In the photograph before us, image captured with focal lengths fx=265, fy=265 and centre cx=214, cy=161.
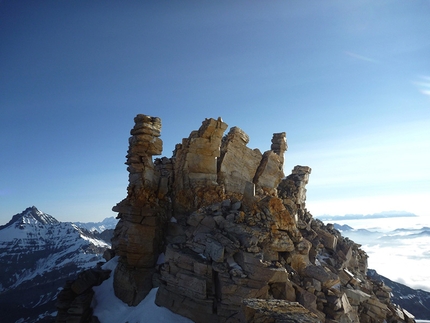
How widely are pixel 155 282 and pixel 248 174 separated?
1835cm

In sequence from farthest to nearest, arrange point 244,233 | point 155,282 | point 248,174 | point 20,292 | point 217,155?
point 20,292
point 248,174
point 217,155
point 155,282
point 244,233

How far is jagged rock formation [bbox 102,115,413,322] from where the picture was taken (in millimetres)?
22391

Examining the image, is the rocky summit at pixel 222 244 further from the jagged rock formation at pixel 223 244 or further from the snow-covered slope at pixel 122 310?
the snow-covered slope at pixel 122 310

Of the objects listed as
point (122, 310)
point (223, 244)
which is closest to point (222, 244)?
point (223, 244)

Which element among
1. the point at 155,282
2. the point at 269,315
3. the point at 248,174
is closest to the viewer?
the point at 269,315

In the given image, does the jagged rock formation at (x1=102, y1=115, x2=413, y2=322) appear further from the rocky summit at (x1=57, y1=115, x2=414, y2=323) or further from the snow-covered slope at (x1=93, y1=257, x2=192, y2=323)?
the snow-covered slope at (x1=93, y1=257, x2=192, y2=323)

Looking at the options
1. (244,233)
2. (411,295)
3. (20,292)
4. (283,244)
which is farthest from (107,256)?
(20,292)

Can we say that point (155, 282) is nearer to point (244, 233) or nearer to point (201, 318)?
point (201, 318)

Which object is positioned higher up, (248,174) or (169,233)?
(248,174)

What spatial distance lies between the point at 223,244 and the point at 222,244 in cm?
10

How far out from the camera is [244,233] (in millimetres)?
24594

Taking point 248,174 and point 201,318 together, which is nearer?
point 201,318

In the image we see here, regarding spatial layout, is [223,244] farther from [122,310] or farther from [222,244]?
[122,310]

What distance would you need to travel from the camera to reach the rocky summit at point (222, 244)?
22.4 m
